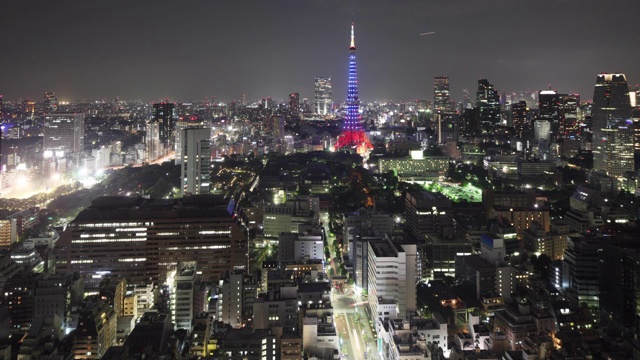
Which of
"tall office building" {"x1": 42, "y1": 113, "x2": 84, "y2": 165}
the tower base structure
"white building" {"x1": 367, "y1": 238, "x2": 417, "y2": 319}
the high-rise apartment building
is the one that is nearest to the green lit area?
the tower base structure

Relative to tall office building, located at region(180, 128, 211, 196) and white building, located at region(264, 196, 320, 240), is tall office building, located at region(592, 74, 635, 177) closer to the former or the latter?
white building, located at region(264, 196, 320, 240)

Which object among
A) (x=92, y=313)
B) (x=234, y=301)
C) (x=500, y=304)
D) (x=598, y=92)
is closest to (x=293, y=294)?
(x=234, y=301)

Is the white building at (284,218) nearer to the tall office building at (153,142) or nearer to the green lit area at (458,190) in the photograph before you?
the green lit area at (458,190)

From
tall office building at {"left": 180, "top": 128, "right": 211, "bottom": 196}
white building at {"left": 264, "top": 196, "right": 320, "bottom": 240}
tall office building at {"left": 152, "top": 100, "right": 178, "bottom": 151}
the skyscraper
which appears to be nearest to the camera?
white building at {"left": 264, "top": 196, "right": 320, "bottom": 240}

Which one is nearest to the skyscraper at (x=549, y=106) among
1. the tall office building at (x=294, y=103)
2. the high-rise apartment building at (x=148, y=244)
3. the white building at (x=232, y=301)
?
the tall office building at (x=294, y=103)

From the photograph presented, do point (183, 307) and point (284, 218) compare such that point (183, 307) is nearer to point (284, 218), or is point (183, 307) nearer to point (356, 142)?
point (284, 218)
